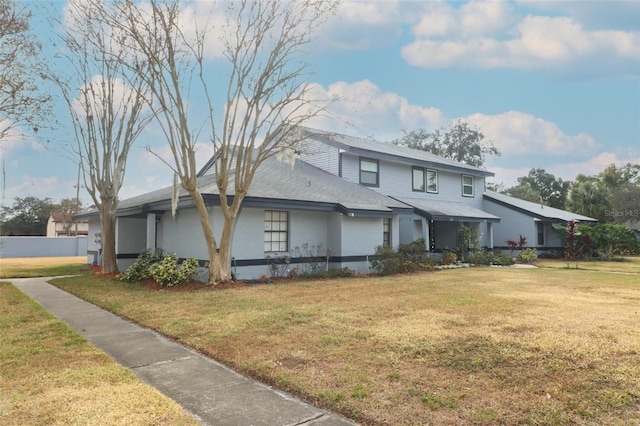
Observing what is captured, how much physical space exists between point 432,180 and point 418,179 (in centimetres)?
141

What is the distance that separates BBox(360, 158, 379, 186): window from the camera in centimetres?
2103

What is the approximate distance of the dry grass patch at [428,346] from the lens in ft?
12.9

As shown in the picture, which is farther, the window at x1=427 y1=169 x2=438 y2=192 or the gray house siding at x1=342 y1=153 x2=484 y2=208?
the window at x1=427 y1=169 x2=438 y2=192

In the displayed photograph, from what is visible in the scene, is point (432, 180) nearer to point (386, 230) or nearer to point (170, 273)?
point (386, 230)

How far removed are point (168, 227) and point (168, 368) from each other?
468 inches

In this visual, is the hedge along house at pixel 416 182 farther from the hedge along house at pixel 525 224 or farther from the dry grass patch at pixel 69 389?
the dry grass patch at pixel 69 389

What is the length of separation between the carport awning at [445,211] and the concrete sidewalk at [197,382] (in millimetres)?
15510

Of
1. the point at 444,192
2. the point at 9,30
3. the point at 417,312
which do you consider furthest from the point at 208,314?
the point at 444,192

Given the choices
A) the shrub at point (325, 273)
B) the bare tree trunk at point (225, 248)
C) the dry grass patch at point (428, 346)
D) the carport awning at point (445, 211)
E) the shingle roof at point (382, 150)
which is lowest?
the dry grass patch at point (428, 346)

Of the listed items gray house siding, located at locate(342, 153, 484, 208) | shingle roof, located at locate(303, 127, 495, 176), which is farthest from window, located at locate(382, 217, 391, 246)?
shingle roof, located at locate(303, 127, 495, 176)

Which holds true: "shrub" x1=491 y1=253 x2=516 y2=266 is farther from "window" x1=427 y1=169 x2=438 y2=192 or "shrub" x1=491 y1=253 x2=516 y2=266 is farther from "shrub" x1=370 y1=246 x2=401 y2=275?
"shrub" x1=370 y1=246 x2=401 y2=275

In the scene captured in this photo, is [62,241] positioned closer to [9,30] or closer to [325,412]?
[9,30]

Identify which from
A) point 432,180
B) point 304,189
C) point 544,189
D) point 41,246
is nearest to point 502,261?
point 432,180

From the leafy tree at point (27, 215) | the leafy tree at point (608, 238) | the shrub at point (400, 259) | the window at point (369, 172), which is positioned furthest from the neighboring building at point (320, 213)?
the leafy tree at point (27, 215)
